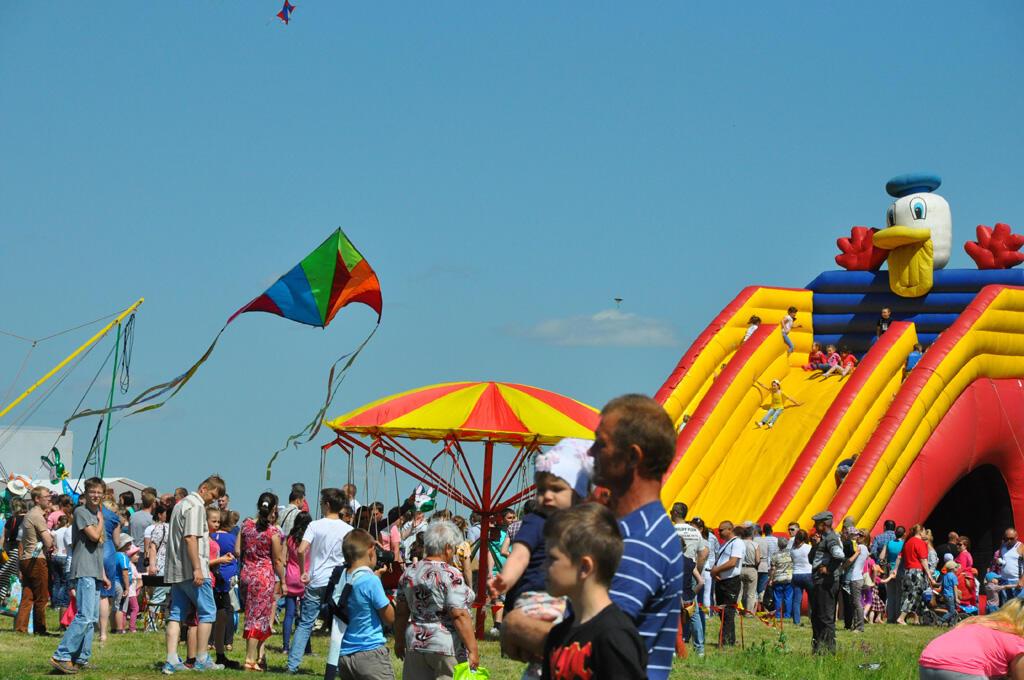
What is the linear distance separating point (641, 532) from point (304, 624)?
7.24m

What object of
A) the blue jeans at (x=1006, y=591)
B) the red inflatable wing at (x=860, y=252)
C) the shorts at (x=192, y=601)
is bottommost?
the shorts at (x=192, y=601)

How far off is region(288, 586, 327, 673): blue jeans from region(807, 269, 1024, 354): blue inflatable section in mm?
14064

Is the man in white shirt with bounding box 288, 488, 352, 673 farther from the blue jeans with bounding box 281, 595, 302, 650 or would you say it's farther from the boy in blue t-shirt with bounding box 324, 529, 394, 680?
the boy in blue t-shirt with bounding box 324, 529, 394, 680

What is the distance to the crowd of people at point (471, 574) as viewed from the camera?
147 inches

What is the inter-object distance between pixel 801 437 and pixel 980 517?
159 inches

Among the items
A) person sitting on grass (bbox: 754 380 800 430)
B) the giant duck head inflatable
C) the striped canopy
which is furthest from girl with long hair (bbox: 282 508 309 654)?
the giant duck head inflatable

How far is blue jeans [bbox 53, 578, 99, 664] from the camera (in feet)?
32.3

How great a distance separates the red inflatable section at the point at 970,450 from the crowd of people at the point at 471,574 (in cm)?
52

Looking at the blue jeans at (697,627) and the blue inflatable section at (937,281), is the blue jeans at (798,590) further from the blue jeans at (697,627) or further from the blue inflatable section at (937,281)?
the blue inflatable section at (937,281)

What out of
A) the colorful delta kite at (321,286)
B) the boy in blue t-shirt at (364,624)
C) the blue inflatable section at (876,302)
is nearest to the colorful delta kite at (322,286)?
the colorful delta kite at (321,286)

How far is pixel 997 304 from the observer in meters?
20.3

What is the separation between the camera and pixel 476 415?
1337 cm

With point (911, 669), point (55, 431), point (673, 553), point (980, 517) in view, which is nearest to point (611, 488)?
point (673, 553)

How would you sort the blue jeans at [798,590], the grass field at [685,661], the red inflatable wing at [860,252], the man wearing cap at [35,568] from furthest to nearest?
the red inflatable wing at [860,252] → the blue jeans at [798,590] → the man wearing cap at [35,568] → the grass field at [685,661]
